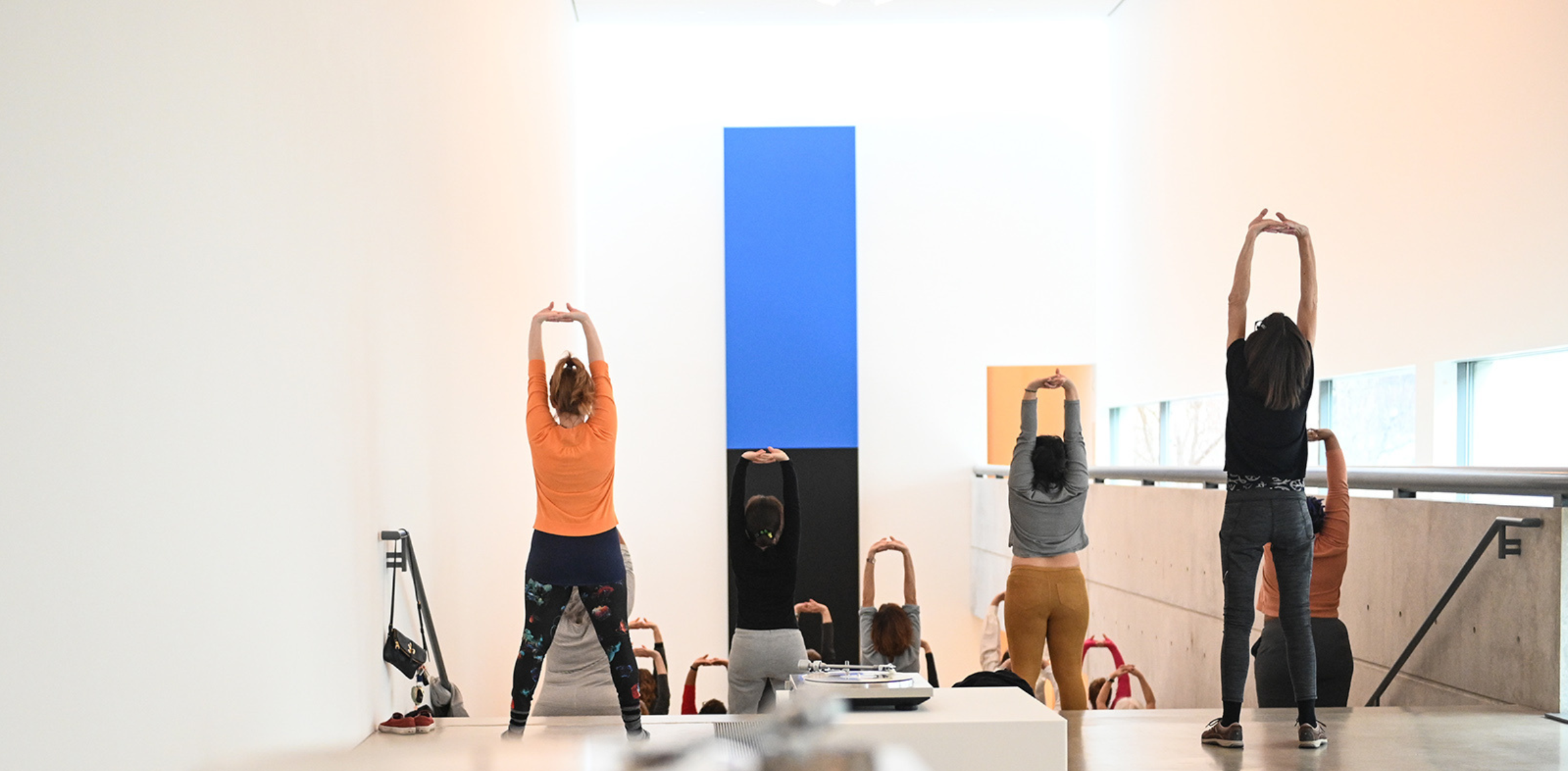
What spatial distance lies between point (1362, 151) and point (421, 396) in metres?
4.98

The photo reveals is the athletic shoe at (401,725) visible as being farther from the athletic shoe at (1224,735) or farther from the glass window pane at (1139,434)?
the glass window pane at (1139,434)

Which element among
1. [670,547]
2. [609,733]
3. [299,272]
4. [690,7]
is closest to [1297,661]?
[609,733]

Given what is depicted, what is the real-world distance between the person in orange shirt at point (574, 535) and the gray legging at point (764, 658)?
91cm

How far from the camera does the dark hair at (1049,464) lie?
16.3 feet

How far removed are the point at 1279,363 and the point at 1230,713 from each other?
1.10m

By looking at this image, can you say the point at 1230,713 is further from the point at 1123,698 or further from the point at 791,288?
the point at 791,288

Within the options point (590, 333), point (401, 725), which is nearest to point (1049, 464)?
point (590, 333)

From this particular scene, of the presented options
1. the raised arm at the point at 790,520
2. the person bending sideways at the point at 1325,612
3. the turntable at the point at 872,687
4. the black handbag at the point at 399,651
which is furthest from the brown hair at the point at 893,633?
the black handbag at the point at 399,651

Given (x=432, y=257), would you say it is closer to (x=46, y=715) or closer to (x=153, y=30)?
(x=153, y=30)

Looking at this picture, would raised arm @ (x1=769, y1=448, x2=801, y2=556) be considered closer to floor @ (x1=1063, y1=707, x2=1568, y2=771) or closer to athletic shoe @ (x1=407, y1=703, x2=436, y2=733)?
floor @ (x1=1063, y1=707, x2=1568, y2=771)

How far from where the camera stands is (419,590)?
14.8ft

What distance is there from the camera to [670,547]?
10648mm

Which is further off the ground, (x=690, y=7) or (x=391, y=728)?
(x=690, y=7)

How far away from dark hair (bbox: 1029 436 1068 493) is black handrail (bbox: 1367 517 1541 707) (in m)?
1.37
